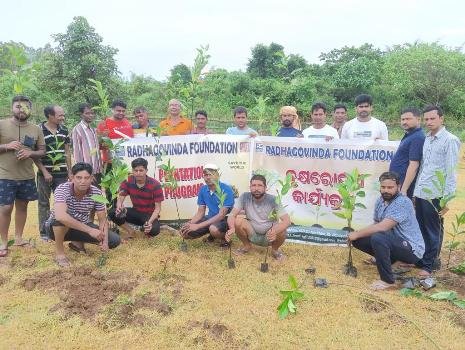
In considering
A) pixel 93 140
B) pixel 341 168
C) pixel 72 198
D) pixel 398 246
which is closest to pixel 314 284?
pixel 398 246

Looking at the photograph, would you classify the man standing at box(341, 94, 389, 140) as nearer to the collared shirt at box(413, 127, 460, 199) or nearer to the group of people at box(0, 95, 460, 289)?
the group of people at box(0, 95, 460, 289)

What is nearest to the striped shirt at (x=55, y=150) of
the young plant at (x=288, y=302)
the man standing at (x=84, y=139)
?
the man standing at (x=84, y=139)

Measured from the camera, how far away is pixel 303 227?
18.6 ft

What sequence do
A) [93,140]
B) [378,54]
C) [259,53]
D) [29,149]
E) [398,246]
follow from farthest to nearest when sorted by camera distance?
[378,54] < [259,53] < [93,140] < [29,149] < [398,246]

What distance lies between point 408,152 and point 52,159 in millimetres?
4320

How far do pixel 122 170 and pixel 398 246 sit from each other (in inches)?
122

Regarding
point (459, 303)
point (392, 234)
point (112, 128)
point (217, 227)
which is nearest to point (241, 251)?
point (217, 227)

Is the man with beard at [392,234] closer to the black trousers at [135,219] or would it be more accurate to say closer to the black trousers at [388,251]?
the black trousers at [388,251]

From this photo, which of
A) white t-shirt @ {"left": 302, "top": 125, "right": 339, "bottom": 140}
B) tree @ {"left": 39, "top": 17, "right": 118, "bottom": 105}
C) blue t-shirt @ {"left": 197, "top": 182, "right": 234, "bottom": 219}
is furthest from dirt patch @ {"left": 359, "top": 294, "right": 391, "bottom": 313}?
tree @ {"left": 39, "top": 17, "right": 118, "bottom": 105}

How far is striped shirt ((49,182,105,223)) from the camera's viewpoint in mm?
4452

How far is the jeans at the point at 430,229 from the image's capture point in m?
4.44

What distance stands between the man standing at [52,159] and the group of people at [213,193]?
12 millimetres

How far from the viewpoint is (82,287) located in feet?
13.1

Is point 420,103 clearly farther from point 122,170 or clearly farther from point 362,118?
point 122,170
